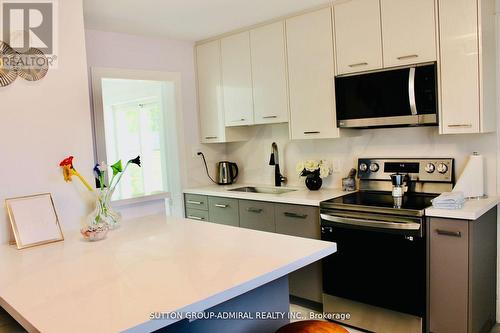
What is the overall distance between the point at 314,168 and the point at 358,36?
1.07 m

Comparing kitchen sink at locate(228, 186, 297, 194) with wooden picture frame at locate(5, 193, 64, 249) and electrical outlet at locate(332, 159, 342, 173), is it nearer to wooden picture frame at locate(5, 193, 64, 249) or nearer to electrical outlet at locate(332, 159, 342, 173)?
electrical outlet at locate(332, 159, 342, 173)

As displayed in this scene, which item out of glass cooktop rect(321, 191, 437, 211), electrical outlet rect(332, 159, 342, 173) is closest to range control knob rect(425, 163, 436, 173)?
glass cooktop rect(321, 191, 437, 211)

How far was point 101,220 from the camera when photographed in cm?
213

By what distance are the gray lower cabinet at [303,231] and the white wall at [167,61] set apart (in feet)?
4.20

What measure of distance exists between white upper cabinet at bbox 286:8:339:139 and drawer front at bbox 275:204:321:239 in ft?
1.97

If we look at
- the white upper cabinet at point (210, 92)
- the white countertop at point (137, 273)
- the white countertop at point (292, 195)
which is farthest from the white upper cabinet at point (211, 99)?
the white countertop at point (137, 273)

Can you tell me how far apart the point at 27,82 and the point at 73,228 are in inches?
32.1

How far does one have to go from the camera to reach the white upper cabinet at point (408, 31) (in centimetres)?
262

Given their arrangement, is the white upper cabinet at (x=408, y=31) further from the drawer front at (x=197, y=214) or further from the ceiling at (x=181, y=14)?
the drawer front at (x=197, y=214)

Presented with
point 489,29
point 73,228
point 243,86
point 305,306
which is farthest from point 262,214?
point 489,29

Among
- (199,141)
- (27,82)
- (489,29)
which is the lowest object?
(199,141)

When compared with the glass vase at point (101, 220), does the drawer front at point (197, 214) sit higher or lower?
lower

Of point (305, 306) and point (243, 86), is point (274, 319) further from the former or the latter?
point (243, 86)

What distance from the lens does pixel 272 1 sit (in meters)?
2.99
